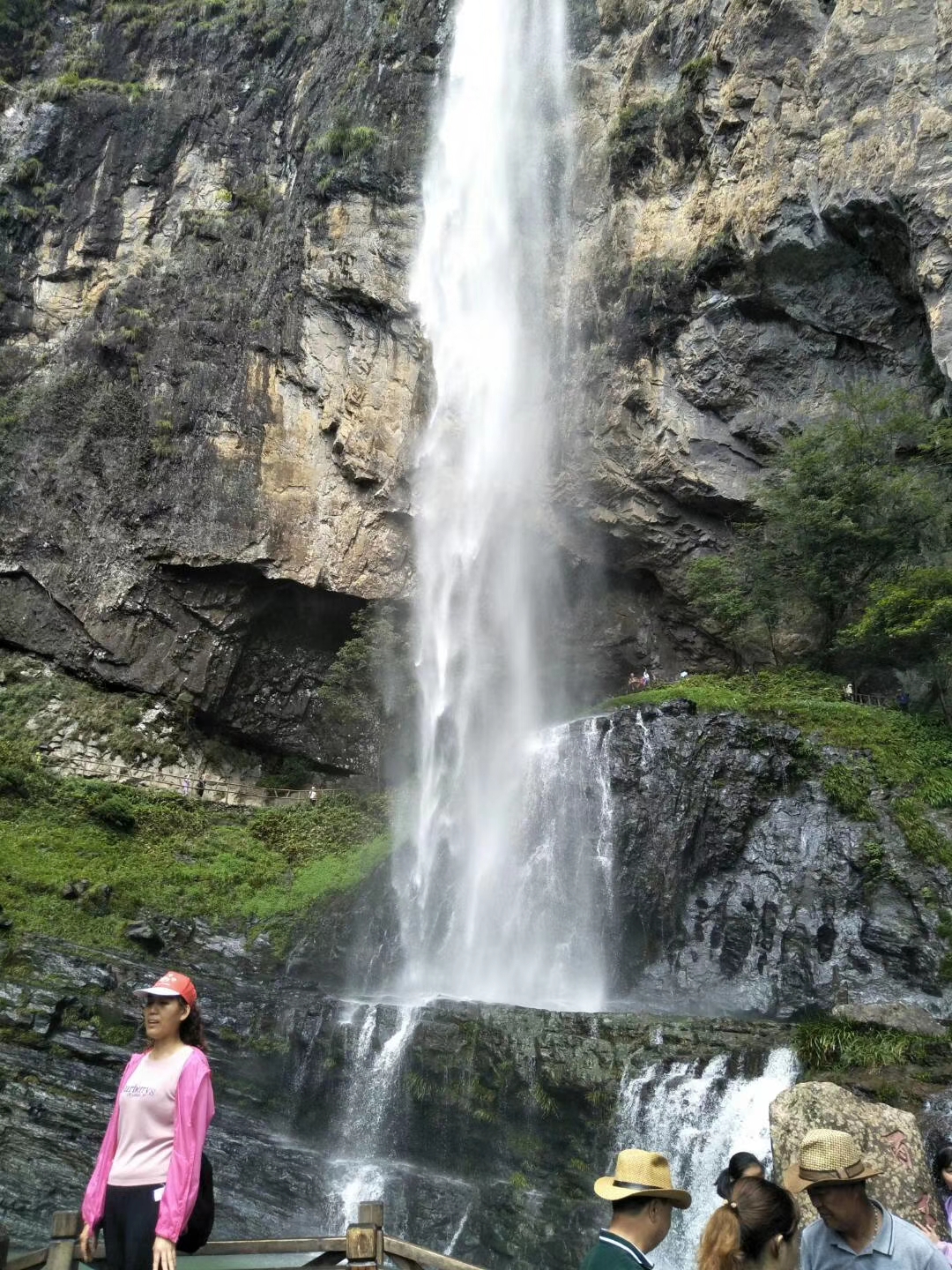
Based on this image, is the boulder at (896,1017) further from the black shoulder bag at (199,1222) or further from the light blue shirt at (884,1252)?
the black shoulder bag at (199,1222)

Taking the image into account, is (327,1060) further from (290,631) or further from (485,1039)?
(290,631)

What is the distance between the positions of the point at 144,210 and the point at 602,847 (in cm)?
2414

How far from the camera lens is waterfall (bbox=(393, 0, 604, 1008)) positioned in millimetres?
16172

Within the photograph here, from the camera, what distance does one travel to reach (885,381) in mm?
20344

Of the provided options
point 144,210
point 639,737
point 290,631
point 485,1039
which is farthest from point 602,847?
point 144,210

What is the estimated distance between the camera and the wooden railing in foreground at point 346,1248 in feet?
11.3

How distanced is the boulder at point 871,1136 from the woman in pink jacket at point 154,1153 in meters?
3.68

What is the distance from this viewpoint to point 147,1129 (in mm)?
3162

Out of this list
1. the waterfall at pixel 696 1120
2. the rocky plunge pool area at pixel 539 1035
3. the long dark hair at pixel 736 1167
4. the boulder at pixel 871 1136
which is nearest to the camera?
the long dark hair at pixel 736 1167

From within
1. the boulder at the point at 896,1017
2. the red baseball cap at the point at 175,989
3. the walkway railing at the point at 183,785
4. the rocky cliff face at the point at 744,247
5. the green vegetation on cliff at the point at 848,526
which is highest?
the rocky cliff face at the point at 744,247

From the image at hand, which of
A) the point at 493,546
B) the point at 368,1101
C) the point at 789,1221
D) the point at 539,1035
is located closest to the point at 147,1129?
the point at 789,1221

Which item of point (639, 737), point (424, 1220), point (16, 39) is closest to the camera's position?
point (424, 1220)

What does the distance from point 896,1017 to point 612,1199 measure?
9.03m

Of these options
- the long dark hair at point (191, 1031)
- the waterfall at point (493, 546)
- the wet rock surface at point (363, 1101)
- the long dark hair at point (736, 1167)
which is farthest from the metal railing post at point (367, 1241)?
the waterfall at point (493, 546)
